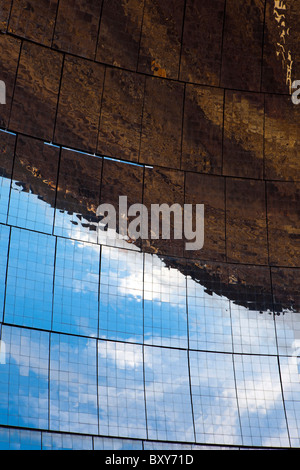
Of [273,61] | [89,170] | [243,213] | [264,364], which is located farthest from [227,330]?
[273,61]

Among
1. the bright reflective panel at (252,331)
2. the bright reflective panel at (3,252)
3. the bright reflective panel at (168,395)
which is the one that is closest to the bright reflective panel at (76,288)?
the bright reflective panel at (3,252)

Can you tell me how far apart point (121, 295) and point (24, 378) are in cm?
238

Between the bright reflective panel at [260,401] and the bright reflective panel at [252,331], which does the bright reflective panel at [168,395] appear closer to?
the bright reflective panel at [260,401]

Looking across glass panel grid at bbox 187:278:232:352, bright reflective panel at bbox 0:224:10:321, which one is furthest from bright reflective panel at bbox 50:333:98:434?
glass panel grid at bbox 187:278:232:352

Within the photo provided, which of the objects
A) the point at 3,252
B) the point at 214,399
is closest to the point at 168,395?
the point at 214,399

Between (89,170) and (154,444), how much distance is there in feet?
15.9

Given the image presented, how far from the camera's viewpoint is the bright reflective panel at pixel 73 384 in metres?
11.6

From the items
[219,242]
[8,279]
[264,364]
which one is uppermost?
[219,242]

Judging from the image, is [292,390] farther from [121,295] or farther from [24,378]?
[24,378]

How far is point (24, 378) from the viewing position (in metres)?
11.5

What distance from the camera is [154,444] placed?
12.1 meters

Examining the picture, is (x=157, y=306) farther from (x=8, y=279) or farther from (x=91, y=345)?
(x=8, y=279)

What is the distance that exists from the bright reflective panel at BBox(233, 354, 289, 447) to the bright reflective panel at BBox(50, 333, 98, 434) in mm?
2685

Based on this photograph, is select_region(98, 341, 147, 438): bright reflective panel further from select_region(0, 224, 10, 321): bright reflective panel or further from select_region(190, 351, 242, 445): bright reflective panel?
select_region(0, 224, 10, 321): bright reflective panel
